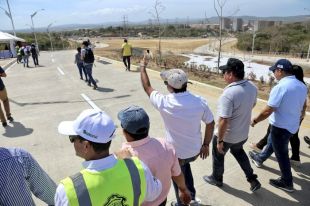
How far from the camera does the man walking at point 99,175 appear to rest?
5.60 feet

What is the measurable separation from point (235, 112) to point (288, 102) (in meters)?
0.80

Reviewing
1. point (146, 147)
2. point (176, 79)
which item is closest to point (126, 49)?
point (176, 79)

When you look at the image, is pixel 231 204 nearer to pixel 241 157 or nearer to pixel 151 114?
pixel 241 157

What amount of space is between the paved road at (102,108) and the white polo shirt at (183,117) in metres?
1.14

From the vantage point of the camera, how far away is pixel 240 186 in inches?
175

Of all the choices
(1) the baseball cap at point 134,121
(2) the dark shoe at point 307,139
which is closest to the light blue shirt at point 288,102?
(2) the dark shoe at point 307,139

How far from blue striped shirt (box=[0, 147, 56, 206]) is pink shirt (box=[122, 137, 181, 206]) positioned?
761mm

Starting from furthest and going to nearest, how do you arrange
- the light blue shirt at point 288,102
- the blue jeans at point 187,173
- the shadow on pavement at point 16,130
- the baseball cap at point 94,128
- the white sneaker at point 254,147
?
the shadow on pavement at point 16,130 → the white sneaker at point 254,147 → the light blue shirt at point 288,102 → the blue jeans at point 187,173 → the baseball cap at point 94,128

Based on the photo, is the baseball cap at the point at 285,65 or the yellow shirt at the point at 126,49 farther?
the yellow shirt at the point at 126,49

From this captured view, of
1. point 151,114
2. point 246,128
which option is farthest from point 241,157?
point 151,114

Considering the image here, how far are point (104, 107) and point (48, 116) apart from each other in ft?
5.17

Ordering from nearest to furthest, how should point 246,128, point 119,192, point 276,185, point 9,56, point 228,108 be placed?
point 119,192
point 228,108
point 246,128
point 276,185
point 9,56

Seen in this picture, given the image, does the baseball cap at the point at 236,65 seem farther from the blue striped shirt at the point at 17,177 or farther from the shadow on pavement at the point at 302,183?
the blue striped shirt at the point at 17,177

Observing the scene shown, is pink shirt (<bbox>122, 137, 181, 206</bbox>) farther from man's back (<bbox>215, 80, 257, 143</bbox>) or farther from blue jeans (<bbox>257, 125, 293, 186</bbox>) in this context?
blue jeans (<bbox>257, 125, 293, 186</bbox>)
